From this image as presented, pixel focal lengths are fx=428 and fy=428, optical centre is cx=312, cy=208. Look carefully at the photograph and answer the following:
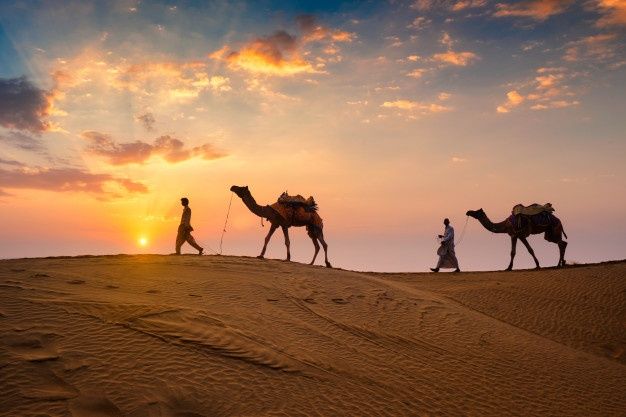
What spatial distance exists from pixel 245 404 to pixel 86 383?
5.08ft

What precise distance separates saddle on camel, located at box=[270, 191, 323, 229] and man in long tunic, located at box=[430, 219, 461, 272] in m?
6.41

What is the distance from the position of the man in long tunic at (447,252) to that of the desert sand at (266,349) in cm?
775

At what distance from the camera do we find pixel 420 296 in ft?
36.3

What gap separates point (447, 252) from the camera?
18.9m

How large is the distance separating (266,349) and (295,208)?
33.6 feet

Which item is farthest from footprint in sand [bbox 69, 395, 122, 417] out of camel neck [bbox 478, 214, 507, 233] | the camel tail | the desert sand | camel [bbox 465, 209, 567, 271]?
camel neck [bbox 478, 214, 507, 233]

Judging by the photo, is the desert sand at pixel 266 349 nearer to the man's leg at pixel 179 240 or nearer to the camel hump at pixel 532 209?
the man's leg at pixel 179 240

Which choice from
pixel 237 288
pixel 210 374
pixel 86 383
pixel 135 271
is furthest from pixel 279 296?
pixel 86 383

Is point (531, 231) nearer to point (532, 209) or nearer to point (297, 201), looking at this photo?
point (532, 209)

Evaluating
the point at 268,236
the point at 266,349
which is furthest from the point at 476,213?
the point at 266,349

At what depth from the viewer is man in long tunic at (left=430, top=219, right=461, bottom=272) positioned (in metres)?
18.8

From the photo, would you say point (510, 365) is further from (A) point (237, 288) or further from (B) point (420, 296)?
(A) point (237, 288)

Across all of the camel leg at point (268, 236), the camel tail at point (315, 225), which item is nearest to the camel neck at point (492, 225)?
the camel tail at point (315, 225)

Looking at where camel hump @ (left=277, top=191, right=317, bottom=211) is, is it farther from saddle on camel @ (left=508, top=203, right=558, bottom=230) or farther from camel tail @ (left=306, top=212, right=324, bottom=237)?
saddle on camel @ (left=508, top=203, right=558, bottom=230)
